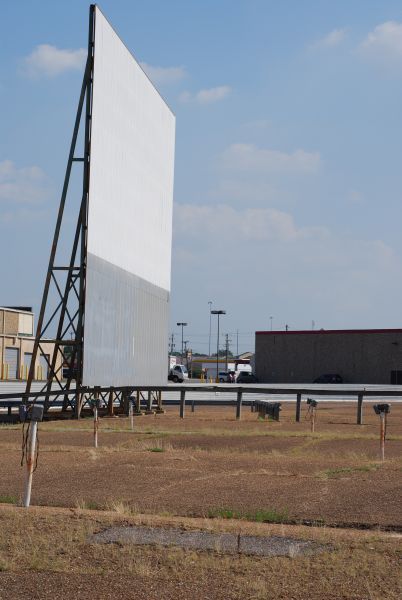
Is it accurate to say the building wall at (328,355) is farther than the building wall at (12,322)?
Yes

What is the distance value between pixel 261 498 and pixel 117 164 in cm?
2193

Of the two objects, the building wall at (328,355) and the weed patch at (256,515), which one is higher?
the building wall at (328,355)

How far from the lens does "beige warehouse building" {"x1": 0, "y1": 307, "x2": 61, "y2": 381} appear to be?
78500 mm

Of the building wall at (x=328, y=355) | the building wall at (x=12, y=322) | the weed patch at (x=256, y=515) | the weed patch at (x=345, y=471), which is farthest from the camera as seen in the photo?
the building wall at (x=328, y=355)

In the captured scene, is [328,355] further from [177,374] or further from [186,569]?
[186,569]

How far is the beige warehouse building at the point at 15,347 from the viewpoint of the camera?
7850cm

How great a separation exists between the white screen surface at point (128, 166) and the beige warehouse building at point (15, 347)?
3909 centimetres

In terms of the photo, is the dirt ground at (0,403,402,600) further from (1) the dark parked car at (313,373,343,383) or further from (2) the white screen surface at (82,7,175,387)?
(1) the dark parked car at (313,373,343,383)

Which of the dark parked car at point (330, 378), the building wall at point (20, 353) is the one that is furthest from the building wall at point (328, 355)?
the building wall at point (20, 353)

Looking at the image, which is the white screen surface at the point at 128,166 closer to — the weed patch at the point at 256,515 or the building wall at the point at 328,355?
the weed patch at the point at 256,515

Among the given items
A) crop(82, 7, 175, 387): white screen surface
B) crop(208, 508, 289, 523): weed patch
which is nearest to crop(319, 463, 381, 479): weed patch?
crop(208, 508, 289, 523): weed patch

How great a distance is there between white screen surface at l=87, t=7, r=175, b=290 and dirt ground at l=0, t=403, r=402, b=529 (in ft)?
33.4

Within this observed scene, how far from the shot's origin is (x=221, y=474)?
14711mm

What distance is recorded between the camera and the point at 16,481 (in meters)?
13.9
